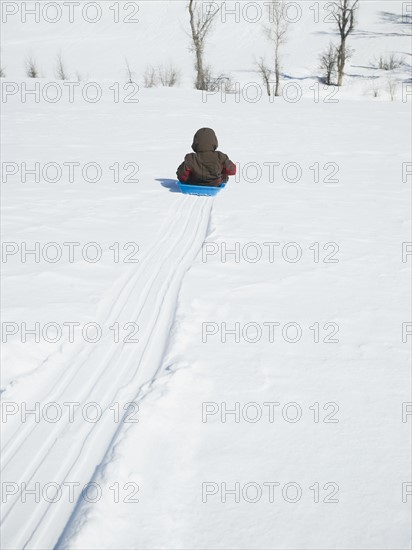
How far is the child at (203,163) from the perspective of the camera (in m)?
5.86

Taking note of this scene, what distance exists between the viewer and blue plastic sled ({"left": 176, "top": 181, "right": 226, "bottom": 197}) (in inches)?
230

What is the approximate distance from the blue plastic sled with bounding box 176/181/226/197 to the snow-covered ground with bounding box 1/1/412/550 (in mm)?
198

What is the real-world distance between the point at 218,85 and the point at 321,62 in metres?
10.2

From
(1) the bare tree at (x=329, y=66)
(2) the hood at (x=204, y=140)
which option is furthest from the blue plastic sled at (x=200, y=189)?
(1) the bare tree at (x=329, y=66)

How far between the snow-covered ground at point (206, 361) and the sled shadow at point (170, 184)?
28 mm

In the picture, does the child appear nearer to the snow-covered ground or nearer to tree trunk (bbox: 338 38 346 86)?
the snow-covered ground

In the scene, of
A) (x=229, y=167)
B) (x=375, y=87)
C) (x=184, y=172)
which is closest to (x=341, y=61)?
(x=375, y=87)

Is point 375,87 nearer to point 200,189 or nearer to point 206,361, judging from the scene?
point 200,189

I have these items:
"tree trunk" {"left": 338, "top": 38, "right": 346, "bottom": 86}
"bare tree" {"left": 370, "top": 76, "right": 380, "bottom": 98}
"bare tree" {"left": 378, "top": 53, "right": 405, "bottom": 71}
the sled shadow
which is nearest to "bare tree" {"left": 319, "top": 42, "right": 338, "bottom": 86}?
"tree trunk" {"left": 338, "top": 38, "right": 346, "bottom": 86}

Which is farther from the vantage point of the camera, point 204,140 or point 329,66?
point 329,66

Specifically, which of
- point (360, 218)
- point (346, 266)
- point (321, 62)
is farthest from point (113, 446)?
point (321, 62)

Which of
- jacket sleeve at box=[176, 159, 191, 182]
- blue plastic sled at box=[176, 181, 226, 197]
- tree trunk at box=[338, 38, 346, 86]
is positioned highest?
tree trunk at box=[338, 38, 346, 86]

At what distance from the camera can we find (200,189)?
5.88 meters

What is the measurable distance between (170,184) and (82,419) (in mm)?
4695
